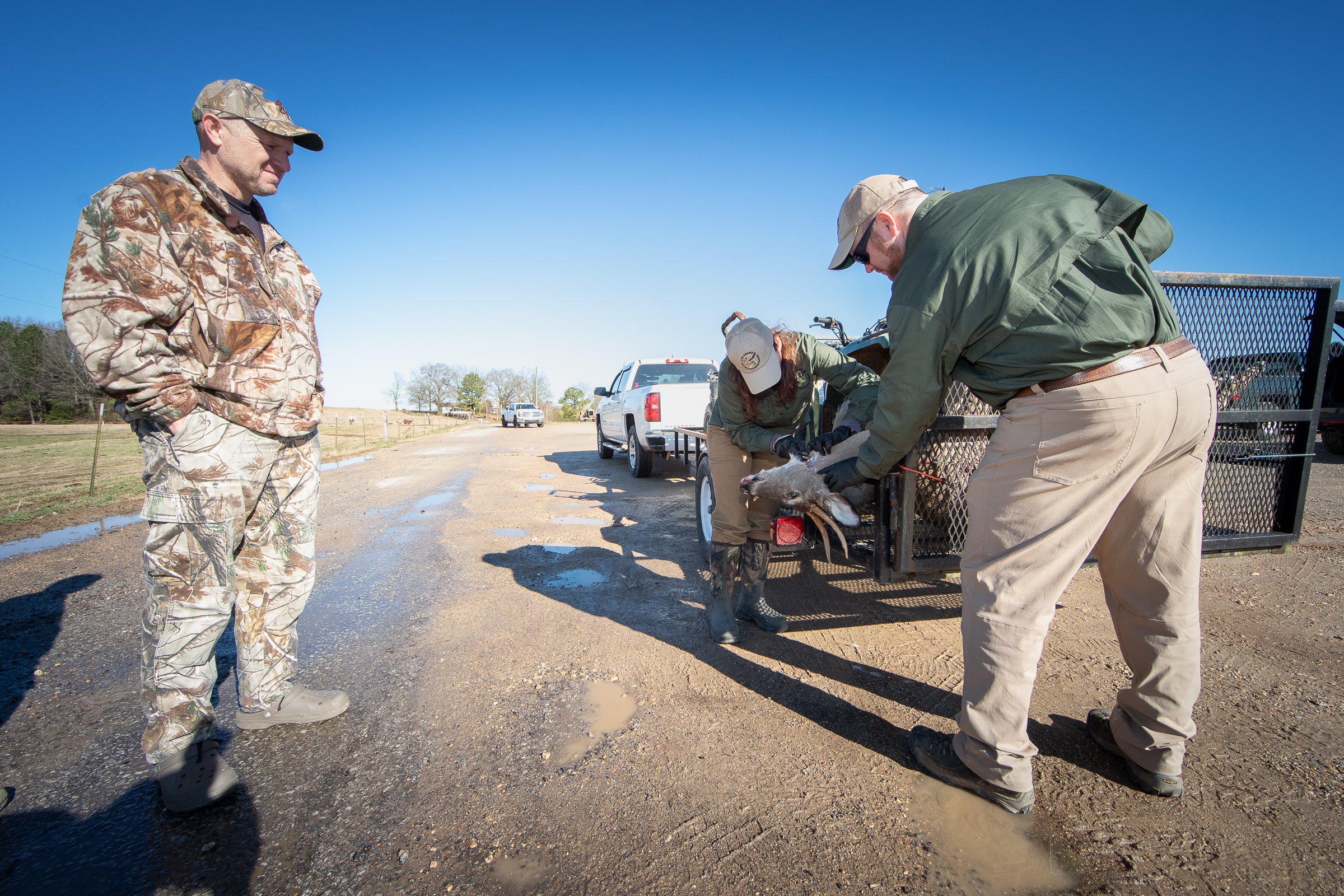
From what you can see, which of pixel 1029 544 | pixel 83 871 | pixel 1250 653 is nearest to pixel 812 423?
pixel 1029 544

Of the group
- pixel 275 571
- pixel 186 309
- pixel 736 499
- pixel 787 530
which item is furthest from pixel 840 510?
pixel 186 309

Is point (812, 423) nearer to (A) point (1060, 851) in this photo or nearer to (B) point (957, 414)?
(B) point (957, 414)

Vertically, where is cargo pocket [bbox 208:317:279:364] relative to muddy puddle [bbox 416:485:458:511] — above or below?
above

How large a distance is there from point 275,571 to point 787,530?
97.9 inches

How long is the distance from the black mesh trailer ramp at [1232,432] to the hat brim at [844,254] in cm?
58

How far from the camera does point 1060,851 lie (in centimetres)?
173

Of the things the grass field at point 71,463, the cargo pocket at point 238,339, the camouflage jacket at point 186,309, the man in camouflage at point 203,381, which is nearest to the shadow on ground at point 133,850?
the man in camouflage at point 203,381

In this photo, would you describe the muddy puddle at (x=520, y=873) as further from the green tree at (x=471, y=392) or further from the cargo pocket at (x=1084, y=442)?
the green tree at (x=471, y=392)

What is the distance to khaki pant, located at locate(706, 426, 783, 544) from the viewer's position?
3.32 meters

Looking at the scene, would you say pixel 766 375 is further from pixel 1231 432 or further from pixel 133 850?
pixel 133 850

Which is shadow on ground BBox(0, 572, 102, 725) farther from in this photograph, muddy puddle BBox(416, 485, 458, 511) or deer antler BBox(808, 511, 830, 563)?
deer antler BBox(808, 511, 830, 563)

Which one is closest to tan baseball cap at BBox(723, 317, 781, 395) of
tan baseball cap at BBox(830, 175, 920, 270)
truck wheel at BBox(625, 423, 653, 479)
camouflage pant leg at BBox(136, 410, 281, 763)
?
tan baseball cap at BBox(830, 175, 920, 270)

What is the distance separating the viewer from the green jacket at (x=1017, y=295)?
1.74 meters

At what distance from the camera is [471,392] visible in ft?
232
